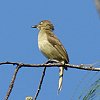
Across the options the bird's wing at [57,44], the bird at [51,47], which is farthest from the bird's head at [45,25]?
the bird's wing at [57,44]

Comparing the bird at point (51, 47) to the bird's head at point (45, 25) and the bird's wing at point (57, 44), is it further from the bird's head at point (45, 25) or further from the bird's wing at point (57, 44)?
the bird's head at point (45, 25)

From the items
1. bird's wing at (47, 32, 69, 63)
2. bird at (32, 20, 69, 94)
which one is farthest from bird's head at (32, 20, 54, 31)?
bird's wing at (47, 32, 69, 63)

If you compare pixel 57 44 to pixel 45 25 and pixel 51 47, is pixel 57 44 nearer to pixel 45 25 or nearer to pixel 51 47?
pixel 51 47

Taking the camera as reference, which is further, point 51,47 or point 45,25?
point 45,25

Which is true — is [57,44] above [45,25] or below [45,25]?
below

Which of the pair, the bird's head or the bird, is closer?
the bird

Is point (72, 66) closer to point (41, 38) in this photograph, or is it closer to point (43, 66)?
point (43, 66)

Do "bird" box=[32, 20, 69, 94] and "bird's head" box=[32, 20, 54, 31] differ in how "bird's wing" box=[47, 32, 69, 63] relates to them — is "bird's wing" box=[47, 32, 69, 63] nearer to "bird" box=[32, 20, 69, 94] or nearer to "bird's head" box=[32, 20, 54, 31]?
"bird" box=[32, 20, 69, 94]

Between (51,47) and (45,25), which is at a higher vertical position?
(45,25)

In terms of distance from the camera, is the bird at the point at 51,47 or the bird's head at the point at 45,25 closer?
the bird at the point at 51,47

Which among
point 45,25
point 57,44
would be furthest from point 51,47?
point 45,25

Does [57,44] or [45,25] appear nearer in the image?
[57,44]

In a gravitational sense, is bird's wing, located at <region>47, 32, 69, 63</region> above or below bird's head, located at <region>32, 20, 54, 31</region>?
below

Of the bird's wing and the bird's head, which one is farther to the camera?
the bird's head
